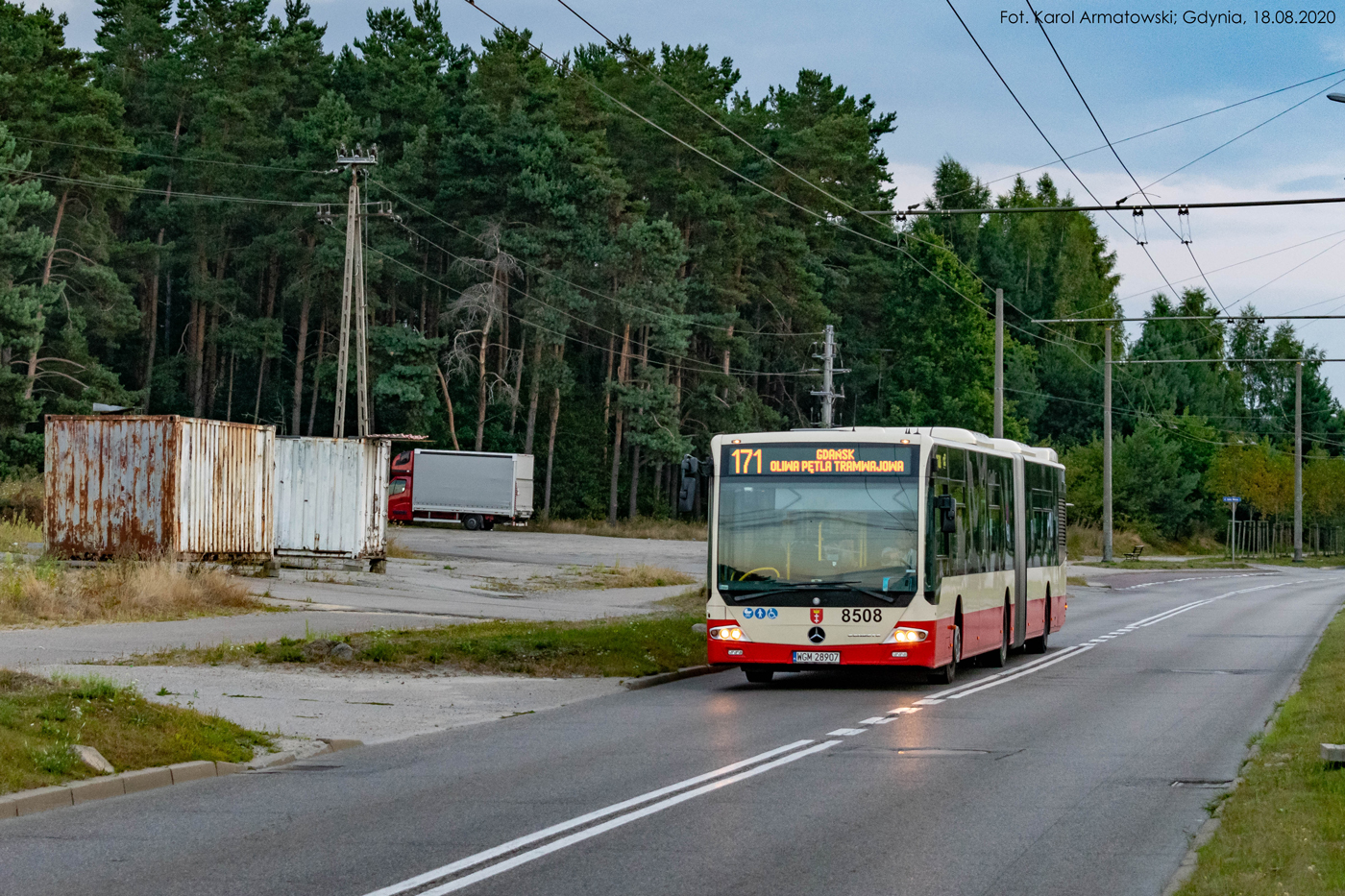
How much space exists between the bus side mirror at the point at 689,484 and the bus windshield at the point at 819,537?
46 cm

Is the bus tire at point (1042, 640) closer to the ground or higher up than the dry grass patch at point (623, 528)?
closer to the ground

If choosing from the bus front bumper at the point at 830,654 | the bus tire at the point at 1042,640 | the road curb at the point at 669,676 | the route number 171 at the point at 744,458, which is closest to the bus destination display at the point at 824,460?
the route number 171 at the point at 744,458

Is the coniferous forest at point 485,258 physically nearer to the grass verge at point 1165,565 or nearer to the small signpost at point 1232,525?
the small signpost at point 1232,525

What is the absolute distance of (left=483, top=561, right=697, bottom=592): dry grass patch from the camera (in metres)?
38.0

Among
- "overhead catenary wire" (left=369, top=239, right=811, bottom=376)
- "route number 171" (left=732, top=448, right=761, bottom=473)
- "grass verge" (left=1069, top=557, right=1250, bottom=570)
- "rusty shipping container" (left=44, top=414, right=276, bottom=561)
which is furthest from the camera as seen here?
"overhead catenary wire" (left=369, top=239, right=811, bottom=376)

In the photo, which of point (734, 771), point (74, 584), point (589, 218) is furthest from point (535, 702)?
point (589, 218)

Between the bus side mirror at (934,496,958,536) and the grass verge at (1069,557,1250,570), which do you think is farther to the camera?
the grass verge at (1069,557,1250,570)

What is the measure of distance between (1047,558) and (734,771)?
15310mm

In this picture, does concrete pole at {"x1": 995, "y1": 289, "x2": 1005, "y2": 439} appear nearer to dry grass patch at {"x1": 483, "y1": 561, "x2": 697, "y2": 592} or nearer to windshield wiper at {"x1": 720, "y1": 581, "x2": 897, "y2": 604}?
dry grass patch at {"x1": 483, "y1": 561, "x2": 697, "y2": 592}

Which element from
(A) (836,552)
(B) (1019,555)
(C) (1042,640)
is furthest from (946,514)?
(C) (1042,640)

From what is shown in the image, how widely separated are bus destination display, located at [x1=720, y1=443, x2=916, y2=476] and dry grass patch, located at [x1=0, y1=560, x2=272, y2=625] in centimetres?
1013

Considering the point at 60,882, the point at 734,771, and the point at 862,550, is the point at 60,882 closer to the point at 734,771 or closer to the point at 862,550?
the point at 734,771

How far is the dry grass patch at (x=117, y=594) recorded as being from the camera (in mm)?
23766

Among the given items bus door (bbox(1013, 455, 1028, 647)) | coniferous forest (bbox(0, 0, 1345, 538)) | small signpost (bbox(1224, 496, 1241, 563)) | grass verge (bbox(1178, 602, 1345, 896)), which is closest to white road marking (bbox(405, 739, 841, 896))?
grass verge (bbox(1178, 602, 1345, 896))
